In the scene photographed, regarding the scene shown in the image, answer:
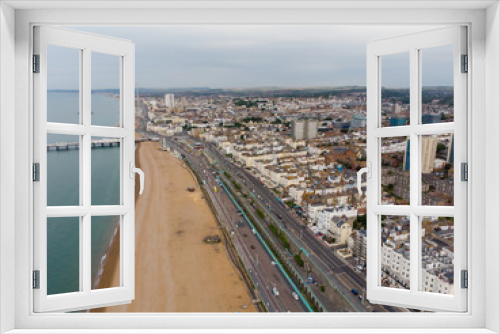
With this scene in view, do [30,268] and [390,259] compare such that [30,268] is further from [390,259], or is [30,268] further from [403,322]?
[390,259]

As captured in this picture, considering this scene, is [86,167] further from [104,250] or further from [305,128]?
[305,128]

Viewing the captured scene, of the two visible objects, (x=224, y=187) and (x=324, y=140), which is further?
(x=224, y=187)

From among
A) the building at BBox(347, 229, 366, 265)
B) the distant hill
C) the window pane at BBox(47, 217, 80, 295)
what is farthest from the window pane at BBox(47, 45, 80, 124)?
the building at BBox(347, 229, 366, 265)

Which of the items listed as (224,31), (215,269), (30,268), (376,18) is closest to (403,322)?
(376,18)

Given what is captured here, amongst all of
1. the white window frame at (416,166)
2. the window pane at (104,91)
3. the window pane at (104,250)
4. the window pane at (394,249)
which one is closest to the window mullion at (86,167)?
the window pane at (104,91)

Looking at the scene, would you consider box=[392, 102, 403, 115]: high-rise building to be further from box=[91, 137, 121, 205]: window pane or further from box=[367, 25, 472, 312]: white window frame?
box=[91, 137, 121, 205]: window pane

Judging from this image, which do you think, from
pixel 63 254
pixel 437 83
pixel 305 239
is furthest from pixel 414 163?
pixel 63 254

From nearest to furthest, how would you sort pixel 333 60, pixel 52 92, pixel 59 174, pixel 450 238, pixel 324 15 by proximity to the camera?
pixel 324 15 < pixel 450 238 < pixel 52 92 < pixel 59 174 < pixel 333 60

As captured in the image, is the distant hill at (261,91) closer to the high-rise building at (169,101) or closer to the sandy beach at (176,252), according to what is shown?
the high-rise building at (169,101)
